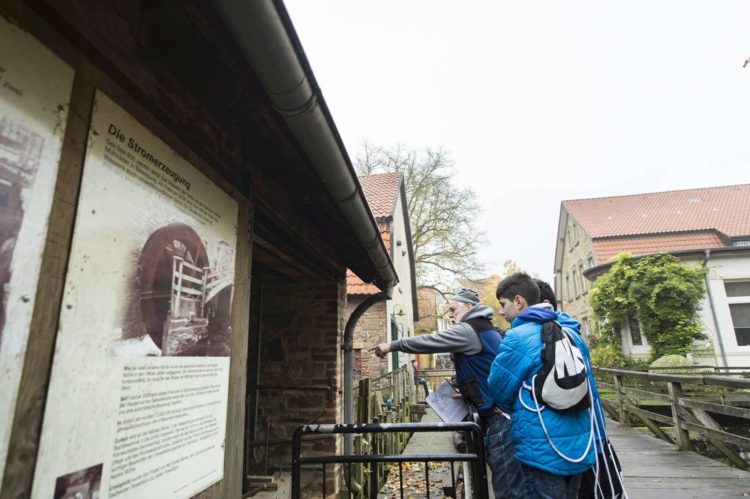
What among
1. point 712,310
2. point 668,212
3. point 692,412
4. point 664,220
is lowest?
point 692,412

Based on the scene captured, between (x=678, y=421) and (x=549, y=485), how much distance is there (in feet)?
18.4

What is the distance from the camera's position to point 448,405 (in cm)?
319

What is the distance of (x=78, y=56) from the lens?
1209mm

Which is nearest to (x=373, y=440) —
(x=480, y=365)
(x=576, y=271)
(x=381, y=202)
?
(x=480, y=365)

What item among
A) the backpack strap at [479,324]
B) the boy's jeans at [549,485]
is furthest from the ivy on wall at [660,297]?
the boy's jeans at [549,485]

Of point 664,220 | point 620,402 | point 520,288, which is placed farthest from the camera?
point 664,220

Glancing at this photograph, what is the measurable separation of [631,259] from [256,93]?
64.6 feet

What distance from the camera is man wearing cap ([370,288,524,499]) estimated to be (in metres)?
2.56

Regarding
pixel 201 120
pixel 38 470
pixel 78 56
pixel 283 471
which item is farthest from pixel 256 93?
pixel 283 471

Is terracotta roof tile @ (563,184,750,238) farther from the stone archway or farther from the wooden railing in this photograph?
the stone archway

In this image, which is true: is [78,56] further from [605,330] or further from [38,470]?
[605,330]

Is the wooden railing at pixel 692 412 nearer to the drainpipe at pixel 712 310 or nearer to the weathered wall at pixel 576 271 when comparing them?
the drainpipe at pixel 712 310

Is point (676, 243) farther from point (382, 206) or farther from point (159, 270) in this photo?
point (159, 270)

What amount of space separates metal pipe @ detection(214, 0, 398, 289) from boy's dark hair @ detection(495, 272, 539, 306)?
4.06ft
